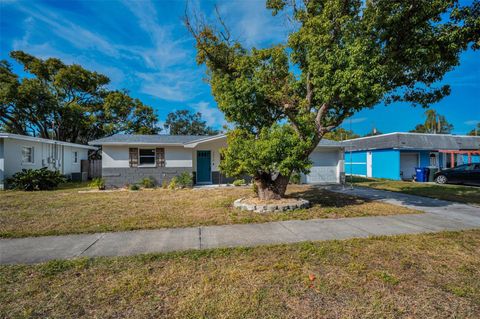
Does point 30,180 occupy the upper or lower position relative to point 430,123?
lower

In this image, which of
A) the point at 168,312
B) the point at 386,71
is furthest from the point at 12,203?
the point at 386,71

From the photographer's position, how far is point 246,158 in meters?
7.33

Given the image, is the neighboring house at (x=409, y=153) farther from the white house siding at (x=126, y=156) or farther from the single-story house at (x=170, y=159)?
the white house siding at (x=126, y=156)

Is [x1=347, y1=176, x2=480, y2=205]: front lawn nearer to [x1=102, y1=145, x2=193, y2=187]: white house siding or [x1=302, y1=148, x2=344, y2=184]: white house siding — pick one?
[x1=302, y1=148, x2=344, y2=184]: white house siding

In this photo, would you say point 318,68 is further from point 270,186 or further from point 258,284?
point 258,284

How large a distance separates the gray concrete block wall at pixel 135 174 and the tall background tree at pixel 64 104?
1338 centimetres

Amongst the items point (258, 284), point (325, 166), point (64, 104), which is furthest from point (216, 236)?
point (64, 104)

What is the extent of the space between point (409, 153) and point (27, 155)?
1080 inches

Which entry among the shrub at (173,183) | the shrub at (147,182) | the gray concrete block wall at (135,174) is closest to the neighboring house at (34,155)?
the gray concrete block wall at (135,174)

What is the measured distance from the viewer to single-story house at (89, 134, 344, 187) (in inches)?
548

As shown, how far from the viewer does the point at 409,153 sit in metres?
20.0

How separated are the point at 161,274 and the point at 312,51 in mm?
6441

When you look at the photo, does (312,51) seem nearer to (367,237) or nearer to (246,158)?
(246,158)

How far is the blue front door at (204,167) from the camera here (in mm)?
15867
